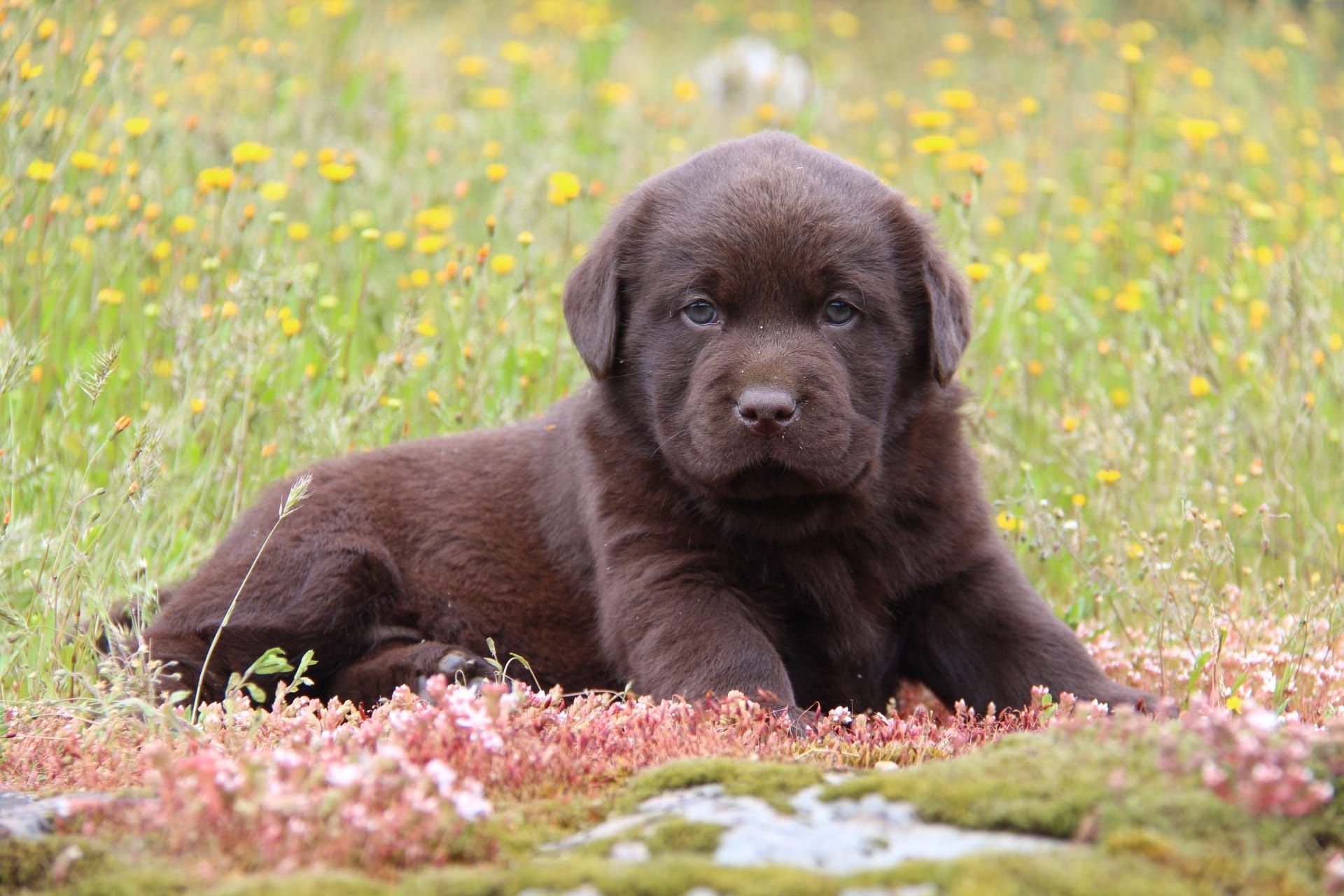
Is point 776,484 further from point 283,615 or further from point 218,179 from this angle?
point 218,179

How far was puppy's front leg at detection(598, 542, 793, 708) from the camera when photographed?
9.66ft

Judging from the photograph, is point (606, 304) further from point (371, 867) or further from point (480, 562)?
point (371, 867)

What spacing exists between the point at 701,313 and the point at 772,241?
23 cm

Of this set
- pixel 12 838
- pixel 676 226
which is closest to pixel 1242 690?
pixel 676 226

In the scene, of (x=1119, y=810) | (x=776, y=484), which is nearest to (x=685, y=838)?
(x=1119, y=810)

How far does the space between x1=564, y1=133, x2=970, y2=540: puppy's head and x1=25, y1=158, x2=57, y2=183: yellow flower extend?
1841mm

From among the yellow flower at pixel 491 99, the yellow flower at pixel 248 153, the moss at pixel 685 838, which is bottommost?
the moss at pixel 685 838

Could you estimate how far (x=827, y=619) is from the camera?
3246 millimetres

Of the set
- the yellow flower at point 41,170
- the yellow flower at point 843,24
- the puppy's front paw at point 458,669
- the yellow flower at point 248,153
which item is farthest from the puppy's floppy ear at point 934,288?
the yellow flower at point 843,24

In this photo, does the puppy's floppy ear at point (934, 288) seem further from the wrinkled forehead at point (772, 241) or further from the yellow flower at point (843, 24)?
the yellow flower at point (843, 24)

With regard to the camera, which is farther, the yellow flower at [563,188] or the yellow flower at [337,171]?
the yellow flower at [337,171]

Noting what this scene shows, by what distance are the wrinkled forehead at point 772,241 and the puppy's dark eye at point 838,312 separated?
0.04 metres

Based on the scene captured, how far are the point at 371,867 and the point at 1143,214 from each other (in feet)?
19.4

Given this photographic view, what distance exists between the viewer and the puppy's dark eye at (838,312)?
10.4ft
